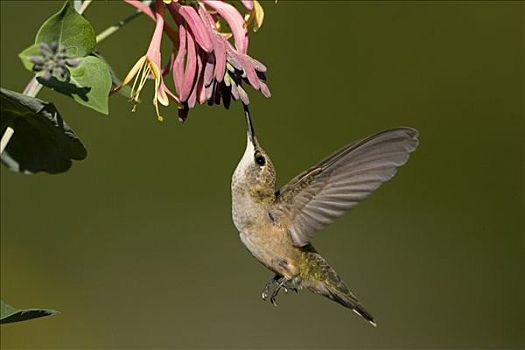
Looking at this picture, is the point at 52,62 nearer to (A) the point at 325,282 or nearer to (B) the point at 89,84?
(B) the point at 89,84

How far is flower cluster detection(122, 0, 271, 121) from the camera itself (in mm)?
986

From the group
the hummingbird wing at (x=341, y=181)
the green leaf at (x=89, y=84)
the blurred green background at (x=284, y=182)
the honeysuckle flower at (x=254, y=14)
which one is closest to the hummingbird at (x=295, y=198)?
the hummingbird wing at (x=341, y=181)

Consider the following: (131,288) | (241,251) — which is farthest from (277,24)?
(131,288)

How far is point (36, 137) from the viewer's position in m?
1.14

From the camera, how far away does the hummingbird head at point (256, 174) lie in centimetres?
131

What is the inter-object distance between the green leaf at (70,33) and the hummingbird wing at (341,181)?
431 millimetres

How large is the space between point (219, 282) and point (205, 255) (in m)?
0.13

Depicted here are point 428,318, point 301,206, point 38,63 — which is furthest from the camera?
point 428,318

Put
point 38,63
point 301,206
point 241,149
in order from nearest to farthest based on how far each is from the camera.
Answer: point 38,63
point 301,206
point 241,149

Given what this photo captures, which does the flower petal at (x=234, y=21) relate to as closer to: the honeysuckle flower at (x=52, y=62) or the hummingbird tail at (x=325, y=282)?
the honeysuckle flower at (x=52, y=62)

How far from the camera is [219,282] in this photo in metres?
3.11

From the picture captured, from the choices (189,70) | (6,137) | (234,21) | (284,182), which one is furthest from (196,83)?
(284,182)

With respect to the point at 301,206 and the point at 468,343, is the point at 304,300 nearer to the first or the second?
the point at 468,343

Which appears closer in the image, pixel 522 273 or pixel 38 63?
pixel 38 63
